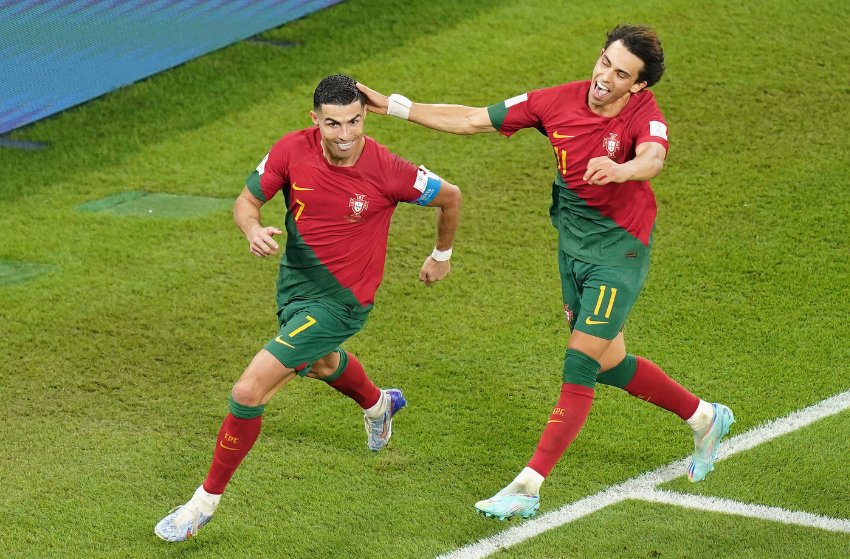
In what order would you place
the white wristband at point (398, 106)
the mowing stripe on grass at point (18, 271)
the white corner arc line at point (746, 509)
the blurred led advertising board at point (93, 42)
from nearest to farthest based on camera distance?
1. the white corner arc line at point (746, 509)
2. the white wristband at point (398, 106)
3. the mowing stripe on grass at point (18, 271)
4. the blurred led advertising board at point (93, 42)

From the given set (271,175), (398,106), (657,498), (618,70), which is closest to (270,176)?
(271,175)

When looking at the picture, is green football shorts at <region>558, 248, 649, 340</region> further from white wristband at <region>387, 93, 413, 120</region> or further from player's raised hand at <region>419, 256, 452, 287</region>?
white wristband at <region>387, 93, 413, 120</region>

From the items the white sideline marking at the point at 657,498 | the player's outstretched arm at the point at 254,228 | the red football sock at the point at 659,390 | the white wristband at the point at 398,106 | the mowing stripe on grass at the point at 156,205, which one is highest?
the white wristband at the point at 398,106

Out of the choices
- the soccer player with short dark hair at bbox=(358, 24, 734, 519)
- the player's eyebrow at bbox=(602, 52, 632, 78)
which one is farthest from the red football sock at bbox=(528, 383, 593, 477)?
the player's eyebrow at bbox=(602, 52, 632, 78)

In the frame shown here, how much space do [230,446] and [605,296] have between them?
70.9 inches

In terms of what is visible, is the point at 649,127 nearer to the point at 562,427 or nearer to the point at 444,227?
the point at 444,227

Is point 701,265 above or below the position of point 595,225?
below

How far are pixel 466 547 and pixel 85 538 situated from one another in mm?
1738

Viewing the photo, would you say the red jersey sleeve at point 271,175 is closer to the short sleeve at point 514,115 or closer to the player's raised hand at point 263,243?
the player's raised hand at point 263,243

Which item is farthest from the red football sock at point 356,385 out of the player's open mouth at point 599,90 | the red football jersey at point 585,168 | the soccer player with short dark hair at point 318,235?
the player's open mouth at point 599,90

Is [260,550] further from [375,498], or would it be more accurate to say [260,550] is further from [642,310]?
[642,310]

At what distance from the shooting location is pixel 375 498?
20.4 ft

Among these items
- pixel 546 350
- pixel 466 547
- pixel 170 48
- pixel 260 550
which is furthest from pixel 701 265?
pixel 170 48

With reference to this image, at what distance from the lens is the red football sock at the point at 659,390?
20.3 feet
